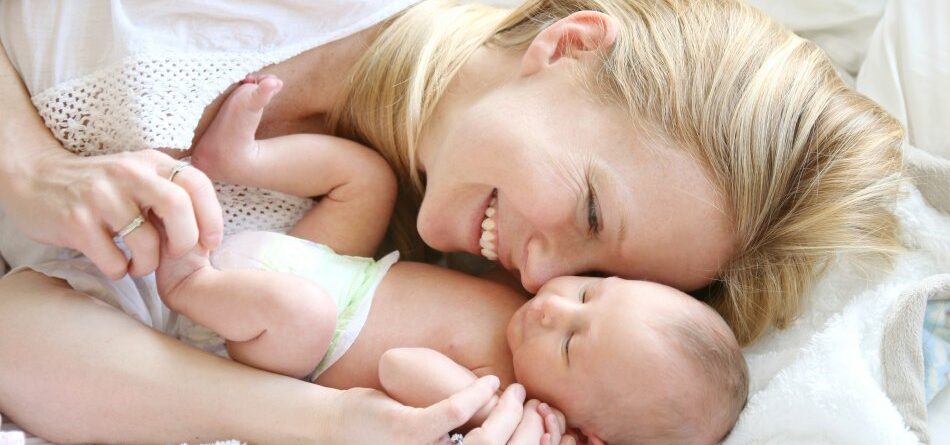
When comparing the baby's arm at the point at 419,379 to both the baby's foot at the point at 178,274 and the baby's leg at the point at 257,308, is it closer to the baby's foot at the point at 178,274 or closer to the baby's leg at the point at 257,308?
the baby's leg at the point at 257,308

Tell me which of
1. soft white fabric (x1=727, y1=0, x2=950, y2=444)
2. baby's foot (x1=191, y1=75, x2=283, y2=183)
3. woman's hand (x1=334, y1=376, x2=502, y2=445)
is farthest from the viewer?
baby's foot (x1=191, y1=75, x2=283, y2=183)

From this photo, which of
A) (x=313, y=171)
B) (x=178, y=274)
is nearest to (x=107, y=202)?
(x=178, y=274)

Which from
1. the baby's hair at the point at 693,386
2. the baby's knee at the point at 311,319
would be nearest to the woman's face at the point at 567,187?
the baby's hair at the point at 693,386

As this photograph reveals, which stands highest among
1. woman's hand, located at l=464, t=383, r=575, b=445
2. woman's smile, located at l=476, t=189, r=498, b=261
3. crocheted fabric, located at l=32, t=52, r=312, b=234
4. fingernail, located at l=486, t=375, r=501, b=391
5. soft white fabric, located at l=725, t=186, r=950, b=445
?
crocheted fabric, located at l=32, t=52, r=312, b=234

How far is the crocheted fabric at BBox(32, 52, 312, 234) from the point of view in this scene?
1.29 meters

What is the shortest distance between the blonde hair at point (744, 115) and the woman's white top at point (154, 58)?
0.16 meters

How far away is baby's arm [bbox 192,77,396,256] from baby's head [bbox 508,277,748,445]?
1.10 ft

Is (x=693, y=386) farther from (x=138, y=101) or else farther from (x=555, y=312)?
(x=138, y=101)

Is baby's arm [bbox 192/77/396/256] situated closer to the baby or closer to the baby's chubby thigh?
the baby

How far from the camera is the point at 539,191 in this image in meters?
1.23

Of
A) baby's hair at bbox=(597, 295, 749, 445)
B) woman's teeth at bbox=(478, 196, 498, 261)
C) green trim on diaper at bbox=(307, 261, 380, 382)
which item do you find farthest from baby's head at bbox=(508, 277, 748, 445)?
green trim on diaper at bbox=(307, 261, 380, 382)

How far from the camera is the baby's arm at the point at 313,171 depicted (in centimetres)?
135

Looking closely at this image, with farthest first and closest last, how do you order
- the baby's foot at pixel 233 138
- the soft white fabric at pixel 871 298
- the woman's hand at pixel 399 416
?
the baby's foot at pixel 233 138 < the soft white fabric at pixel 871 298 < the woman's hand at pixel 399 416

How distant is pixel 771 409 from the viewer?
123 cm
